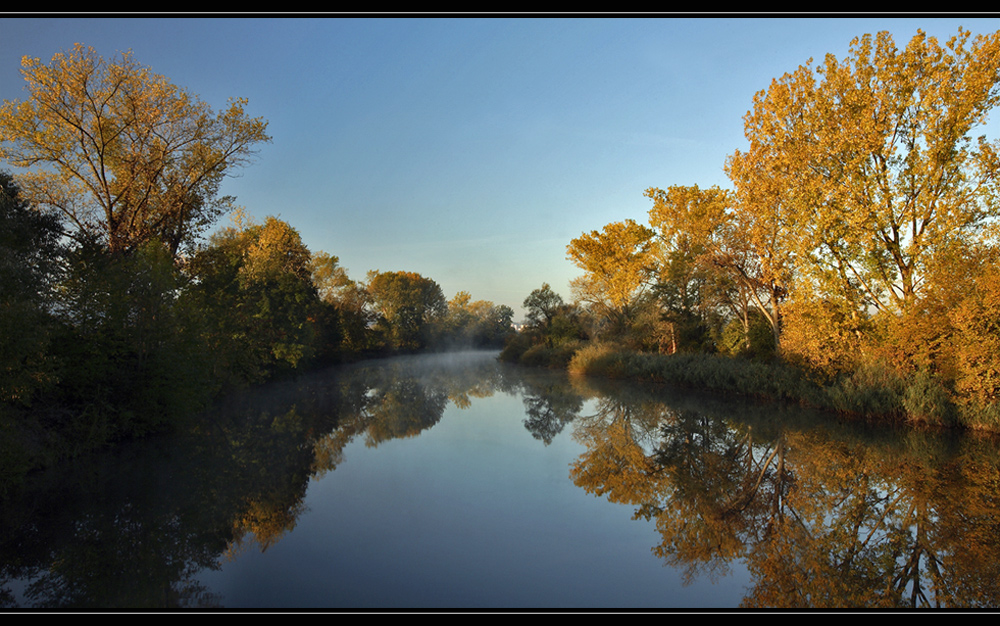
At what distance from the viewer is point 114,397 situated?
35.0 feet

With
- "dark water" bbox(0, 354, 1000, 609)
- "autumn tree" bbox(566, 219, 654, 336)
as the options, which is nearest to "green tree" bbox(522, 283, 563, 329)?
"autumn tree" bbox(566, 219, 654, 336)

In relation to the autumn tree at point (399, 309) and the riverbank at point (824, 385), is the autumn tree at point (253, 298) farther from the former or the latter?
the autumn tree at point (399, 309)

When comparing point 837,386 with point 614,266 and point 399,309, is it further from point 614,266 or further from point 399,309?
point 399,309

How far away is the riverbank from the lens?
35.5 feet

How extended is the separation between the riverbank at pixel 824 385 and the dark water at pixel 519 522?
1.06m

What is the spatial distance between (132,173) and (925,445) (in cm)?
2095

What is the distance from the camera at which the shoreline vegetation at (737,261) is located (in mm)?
Answer: 9812

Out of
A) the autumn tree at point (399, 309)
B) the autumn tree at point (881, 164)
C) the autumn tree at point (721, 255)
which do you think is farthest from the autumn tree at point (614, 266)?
the autumn tree at point (399, 309)

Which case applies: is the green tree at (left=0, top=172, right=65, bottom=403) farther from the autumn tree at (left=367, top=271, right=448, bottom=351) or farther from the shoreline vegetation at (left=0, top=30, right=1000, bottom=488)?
the autumn tree at (left=367, top=271, right=448, bottom=351)

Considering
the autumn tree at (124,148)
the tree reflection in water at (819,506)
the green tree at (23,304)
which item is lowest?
the tree reflection in water at (819,506)

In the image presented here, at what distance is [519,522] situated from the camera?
5793 mm

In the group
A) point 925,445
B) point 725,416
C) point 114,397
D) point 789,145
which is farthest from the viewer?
point 789,145

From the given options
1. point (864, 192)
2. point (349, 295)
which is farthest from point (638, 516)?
point (349, 295)

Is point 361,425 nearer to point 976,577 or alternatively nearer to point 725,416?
point 725,416
